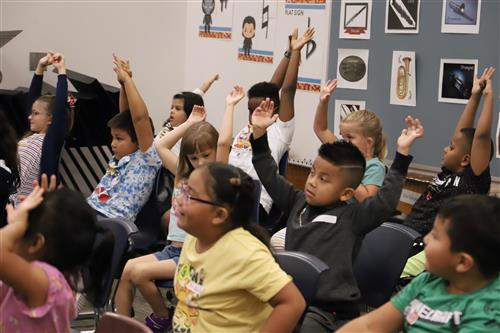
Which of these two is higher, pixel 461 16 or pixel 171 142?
pixel 461 16

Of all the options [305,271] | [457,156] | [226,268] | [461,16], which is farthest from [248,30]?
[226,268]

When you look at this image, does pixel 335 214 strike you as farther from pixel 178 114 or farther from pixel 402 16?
pixel 402 16

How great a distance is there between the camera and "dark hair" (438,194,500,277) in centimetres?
176

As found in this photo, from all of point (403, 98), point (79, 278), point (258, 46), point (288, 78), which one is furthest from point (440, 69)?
point (79, 278)

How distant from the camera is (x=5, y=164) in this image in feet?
10.2

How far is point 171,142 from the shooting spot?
3566 millimetres

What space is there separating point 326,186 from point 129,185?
132cm

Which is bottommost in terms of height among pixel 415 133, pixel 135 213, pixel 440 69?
pixel 135 213

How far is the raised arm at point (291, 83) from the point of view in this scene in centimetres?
403

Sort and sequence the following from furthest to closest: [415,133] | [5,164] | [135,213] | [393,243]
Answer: [135,213] < [5,164] < [393,243] < [415,133]

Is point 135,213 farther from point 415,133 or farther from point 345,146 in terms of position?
point 415,133

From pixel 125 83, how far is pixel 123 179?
535 millimetres

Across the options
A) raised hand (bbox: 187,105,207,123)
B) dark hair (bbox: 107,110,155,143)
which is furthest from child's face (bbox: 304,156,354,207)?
dark hair (bbox: 107,110,155,143)

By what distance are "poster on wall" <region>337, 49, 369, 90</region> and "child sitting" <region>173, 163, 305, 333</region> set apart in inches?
98.8
